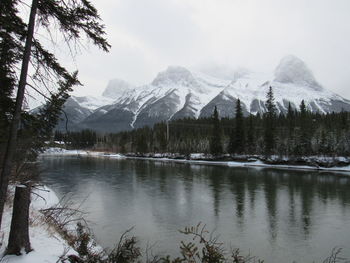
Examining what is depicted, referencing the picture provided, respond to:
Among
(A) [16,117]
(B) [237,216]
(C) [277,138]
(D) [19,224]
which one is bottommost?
(B) [237,216]

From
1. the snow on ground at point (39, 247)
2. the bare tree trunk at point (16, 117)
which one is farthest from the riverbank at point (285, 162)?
the bare tree trunk at point (16, 117)

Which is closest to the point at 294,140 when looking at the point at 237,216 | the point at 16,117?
the point at 237,216

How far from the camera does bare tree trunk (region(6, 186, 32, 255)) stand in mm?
7070

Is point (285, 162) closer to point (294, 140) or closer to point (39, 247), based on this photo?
point (294, 140)

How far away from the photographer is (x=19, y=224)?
23.5 feet

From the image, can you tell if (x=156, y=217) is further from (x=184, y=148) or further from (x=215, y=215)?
(x=184, y=148)

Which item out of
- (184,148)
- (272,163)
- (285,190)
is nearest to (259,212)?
(285,190)

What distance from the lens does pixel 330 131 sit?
82.6 m

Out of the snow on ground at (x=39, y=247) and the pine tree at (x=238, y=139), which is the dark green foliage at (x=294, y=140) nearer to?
the pine tree at (x=238, y=139)

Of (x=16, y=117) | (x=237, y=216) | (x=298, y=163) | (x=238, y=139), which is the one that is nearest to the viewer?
(x=16, y=117)

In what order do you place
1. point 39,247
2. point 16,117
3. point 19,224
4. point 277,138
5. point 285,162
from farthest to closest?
point 277,138 < point 285,162 < point 39,247 < point 19,224 < point 16,117

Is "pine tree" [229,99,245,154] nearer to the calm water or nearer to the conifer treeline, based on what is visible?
the conifer treeline

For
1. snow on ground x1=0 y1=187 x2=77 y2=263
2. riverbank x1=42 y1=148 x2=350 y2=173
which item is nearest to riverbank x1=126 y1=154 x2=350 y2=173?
riverbank x1=42 y1=148 x2=350 y2=173

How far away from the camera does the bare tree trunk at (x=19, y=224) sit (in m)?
7.07
